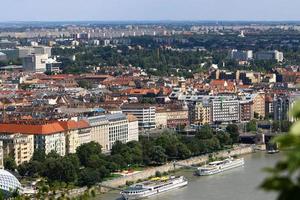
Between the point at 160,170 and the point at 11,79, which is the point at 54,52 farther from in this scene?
the point at 160,170

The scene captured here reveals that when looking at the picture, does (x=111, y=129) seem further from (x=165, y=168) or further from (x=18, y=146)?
(x=165, y=168)

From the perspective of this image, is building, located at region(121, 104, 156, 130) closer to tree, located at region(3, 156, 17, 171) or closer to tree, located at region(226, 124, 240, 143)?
tree, located at region(226, 124, 240, 143)

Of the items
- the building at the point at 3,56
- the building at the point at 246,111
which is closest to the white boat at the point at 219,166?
the building at the point at 246,111

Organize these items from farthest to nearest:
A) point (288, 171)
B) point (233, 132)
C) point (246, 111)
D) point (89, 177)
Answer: point (246, 111)
point (233, 132)
point (89, 177)
point (288, 171)

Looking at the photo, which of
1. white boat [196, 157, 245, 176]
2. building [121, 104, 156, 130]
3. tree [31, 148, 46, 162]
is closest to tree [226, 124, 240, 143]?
building [121, 104, 156, 130]

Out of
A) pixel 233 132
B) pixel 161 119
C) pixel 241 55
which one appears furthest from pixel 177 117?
pixel 241 55

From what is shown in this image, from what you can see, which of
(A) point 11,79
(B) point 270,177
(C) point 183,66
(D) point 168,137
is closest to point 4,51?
(C) point 183,66
